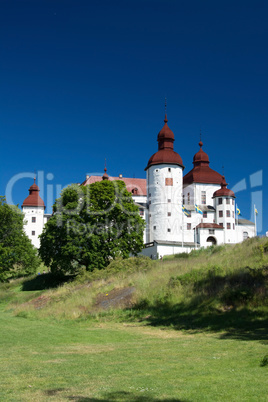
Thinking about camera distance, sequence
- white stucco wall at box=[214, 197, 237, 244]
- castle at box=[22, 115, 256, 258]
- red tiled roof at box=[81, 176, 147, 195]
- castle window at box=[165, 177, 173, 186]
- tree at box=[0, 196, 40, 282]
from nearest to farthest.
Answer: tree at box=[0, 196, 40, 282] < castle at box=[22, 115, 256, 258] < white stucco wall at box=[214, 197, 237, 244] < castle window at box=[165, 177, 173, 186] < red tiled roof at box=[81, 176, 147, 195]

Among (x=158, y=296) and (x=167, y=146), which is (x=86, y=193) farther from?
(x=167, y=146)

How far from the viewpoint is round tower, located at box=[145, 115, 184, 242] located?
66312 mm

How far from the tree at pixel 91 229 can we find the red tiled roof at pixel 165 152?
88.5 feet

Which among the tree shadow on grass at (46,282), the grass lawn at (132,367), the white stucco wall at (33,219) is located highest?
the white stucco wall at (33,219)

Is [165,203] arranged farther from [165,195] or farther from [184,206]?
[184,206]

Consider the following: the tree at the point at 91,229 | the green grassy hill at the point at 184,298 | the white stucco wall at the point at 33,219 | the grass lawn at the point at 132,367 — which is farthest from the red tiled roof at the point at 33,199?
the grass lawn at the point at 132,367

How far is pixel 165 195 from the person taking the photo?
223 feet

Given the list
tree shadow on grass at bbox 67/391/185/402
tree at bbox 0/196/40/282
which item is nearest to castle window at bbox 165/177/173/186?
tree at bbox 0/196/40/282

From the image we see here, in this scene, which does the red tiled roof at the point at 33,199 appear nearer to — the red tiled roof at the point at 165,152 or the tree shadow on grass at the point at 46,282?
the red tiled roof at the point at 165,152

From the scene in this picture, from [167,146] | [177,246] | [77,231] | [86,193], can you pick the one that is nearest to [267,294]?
[77,231]

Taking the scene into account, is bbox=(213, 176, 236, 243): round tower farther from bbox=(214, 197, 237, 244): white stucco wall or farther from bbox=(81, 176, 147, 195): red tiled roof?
bbox=(81, 176, 147, 195): red tiled roof

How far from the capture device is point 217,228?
66188 millimetres

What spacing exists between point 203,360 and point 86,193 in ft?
114

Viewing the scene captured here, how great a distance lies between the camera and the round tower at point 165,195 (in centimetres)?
6631
